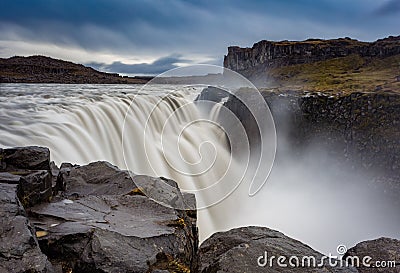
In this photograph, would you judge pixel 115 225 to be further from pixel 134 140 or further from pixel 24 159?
pixel 134 140

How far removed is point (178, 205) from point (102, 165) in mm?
2602

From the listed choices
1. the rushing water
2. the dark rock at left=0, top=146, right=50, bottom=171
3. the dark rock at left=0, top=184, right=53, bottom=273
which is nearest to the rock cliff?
the rushing water

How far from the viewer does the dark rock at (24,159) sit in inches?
261

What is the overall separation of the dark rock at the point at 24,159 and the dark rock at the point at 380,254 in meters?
6.25

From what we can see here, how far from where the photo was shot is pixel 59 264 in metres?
4.62

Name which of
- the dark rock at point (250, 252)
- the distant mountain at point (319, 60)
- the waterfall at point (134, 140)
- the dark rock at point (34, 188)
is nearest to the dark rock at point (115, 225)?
the dark rock at point (34, 188)

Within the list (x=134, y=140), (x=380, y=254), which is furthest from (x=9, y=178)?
(x=134, y=140)

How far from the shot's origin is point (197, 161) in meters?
18.8

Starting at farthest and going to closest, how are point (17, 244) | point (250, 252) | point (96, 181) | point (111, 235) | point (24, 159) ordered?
point (96, 181) → point (24, 159) → point (111, 235) → point (250, 252) → point (17, 244)

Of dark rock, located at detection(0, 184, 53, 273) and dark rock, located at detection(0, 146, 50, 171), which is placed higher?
dark rock, located at detection(0, 146, 50, 171)

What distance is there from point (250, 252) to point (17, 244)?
2938mm

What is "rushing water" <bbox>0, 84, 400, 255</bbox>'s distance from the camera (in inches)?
584

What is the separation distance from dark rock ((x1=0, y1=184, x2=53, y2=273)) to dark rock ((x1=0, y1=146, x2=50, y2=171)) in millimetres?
2274

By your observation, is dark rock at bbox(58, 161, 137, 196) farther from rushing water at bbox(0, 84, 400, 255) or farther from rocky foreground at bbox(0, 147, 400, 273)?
rushing water at bbox(0, 84, 400, 255)
